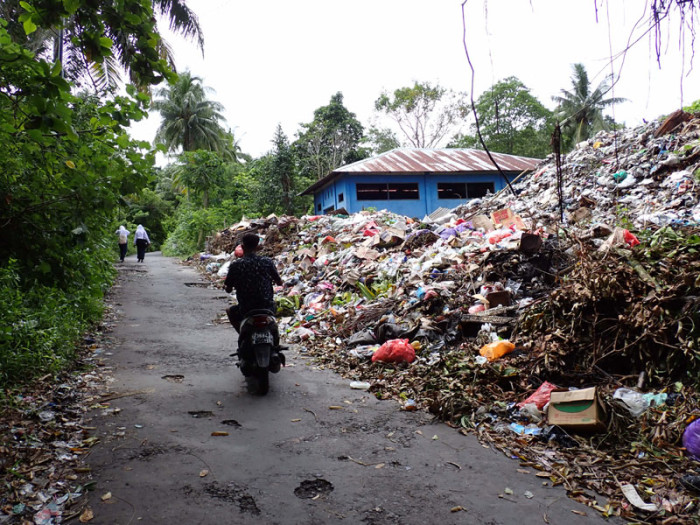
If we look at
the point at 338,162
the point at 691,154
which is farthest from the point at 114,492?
the point at 338,162

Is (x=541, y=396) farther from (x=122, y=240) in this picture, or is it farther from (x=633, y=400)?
(x=122, y=240)

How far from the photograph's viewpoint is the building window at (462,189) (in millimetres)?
23391

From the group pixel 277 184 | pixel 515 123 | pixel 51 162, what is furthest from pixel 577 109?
pixel 51 162

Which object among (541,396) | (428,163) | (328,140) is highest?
(328,140)

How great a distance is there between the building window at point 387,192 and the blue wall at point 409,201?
170mm

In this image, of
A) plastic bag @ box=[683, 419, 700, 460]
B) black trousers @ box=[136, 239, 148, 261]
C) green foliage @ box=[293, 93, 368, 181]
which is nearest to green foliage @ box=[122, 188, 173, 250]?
green foliage @ box=[293, 93, 368, 181]

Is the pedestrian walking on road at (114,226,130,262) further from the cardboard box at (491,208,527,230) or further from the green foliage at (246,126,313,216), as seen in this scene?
the cardboard box at (491,208,527,230)

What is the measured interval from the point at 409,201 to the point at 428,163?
83.5 inches

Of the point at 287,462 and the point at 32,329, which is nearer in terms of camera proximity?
the point at 287,462

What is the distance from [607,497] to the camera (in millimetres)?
2896

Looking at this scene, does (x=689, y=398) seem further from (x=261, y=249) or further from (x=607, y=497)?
(x=261, y=249)

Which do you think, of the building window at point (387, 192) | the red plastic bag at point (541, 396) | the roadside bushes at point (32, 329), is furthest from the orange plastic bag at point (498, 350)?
the building window at point (387, 192)

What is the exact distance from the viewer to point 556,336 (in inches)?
190

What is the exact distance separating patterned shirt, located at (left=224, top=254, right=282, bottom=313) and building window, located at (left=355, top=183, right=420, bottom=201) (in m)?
17.6
